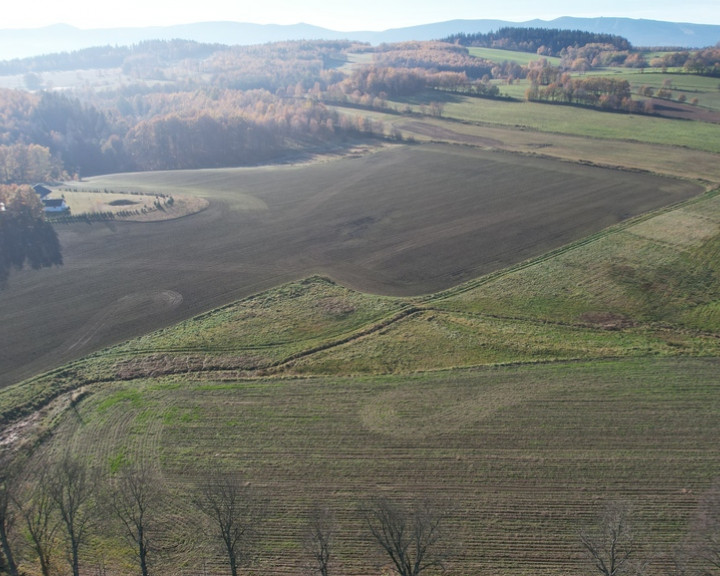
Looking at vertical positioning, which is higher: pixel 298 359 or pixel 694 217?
pixel 694 217

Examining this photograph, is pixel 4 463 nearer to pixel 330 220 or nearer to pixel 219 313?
pixel 219 313

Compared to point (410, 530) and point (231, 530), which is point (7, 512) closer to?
point (231, 530)

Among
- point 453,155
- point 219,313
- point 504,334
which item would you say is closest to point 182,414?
point 219,313

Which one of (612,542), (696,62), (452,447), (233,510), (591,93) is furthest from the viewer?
(696,62)

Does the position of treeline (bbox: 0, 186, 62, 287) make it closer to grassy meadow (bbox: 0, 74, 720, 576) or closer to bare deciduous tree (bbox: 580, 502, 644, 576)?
grassy meadow (bbox: 0, 74, 720, 576)

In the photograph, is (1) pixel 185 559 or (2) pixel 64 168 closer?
(1) pixel 185 559

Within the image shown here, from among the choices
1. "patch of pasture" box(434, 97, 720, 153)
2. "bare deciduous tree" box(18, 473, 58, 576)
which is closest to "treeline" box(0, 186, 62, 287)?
"bare deciduous tree" box(18, 473, 58, 576)

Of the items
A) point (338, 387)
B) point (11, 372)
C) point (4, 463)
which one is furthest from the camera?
point (11, 372)

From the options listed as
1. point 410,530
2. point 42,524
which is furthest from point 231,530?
point 42,524
